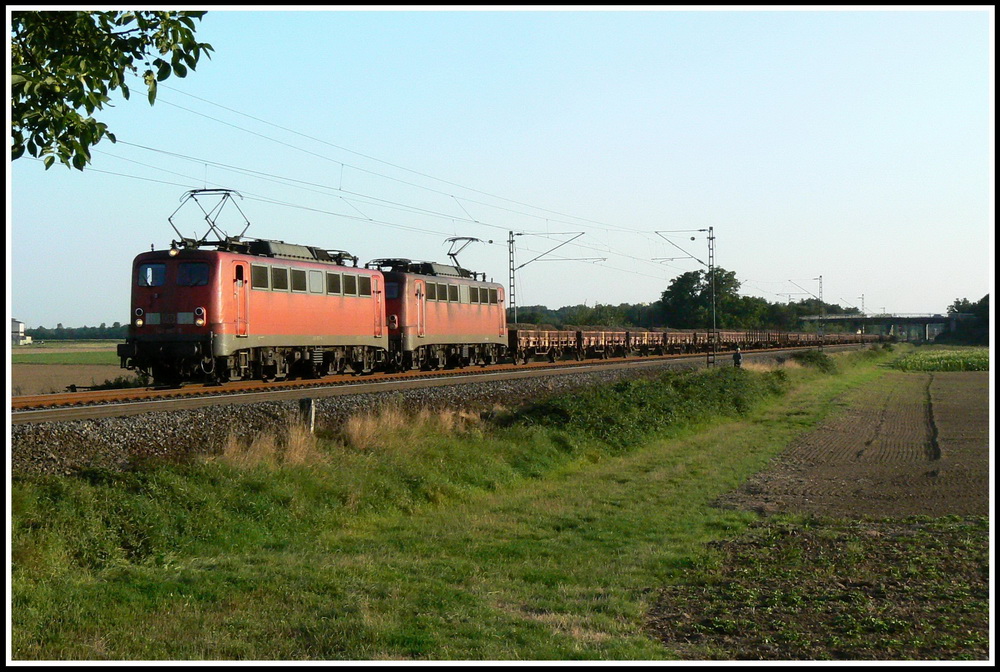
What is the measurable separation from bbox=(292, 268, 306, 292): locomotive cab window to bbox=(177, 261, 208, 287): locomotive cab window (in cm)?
322

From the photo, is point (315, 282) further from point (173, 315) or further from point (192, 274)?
point (173, 315)

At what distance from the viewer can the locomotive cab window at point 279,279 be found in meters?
23.6

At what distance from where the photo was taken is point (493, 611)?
8570 mm

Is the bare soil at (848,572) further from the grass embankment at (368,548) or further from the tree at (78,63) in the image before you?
the tree at (78,63)

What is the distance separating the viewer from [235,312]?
2195cm

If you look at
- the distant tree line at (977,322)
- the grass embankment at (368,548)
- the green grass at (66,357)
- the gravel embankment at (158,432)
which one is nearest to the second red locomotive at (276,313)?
the gravel embankment at (158,432)

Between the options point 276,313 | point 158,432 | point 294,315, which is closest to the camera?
point 158,432

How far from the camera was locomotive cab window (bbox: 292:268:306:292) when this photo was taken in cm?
2448

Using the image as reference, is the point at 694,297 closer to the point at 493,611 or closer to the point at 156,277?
the point at 156,277

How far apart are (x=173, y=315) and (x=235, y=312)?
137 centimetres

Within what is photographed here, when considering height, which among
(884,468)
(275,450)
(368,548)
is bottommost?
(884,468)

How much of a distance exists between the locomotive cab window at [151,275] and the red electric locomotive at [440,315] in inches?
375

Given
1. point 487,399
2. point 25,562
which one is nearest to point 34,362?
point 487,399

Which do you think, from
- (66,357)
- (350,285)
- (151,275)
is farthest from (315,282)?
(66,357)
